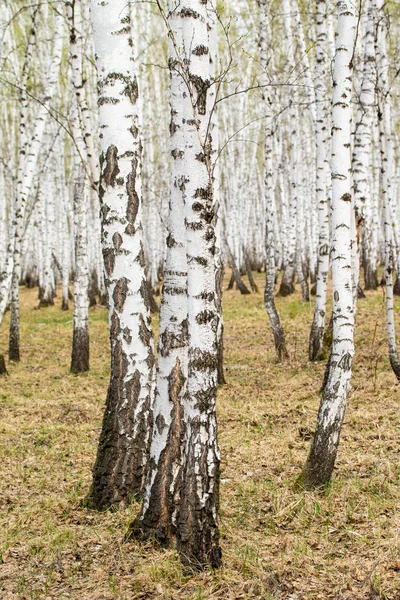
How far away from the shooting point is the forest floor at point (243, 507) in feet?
11.5

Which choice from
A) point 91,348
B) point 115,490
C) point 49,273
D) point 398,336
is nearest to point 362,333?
point 398,336

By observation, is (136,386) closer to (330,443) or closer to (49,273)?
(330,443)

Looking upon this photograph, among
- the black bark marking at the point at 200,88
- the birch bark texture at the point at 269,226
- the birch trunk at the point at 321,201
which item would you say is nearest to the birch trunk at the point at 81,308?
the birch bark texture at the point at 269,226

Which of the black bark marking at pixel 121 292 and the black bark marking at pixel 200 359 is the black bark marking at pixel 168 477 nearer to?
the black bark marking at pixel 200 359

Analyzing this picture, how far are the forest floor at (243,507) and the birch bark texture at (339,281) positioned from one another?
0.28 m

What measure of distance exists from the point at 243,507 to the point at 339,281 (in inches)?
74.6

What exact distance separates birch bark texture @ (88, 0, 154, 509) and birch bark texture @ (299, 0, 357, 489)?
1346 mm

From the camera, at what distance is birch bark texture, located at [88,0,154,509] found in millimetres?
4480

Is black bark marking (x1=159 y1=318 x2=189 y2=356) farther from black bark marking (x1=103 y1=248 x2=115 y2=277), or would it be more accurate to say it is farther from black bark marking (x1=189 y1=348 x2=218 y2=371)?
black bark marking (x1=103 y1=248 x2=115 y2=277)

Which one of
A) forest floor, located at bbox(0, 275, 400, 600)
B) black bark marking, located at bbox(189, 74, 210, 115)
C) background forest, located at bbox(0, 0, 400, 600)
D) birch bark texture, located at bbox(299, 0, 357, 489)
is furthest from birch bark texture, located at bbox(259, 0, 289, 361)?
black bark marking, located at bbox(189, 74, 210, 115)

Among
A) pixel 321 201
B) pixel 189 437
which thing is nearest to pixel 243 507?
pixel 189 437

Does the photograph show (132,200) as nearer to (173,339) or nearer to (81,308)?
(173,339)

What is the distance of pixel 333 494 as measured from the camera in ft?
15.2

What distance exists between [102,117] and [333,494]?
3357 millimetres
